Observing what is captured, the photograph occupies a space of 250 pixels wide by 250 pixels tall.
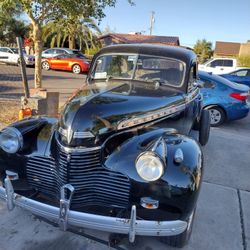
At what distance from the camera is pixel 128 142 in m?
2.67

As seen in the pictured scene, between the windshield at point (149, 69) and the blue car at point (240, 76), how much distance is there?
1122 cm

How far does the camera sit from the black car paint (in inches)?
92.9

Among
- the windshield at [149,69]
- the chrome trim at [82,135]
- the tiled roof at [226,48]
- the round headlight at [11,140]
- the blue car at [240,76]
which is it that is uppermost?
the tiled roof at [226,48]

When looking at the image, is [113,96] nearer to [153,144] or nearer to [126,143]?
[126,143]

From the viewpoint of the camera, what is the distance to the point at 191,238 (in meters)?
3.01

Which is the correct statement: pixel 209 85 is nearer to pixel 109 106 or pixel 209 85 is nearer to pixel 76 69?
pixel 109 106

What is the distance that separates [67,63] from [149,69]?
51.8 ft

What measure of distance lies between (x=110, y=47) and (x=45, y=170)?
7.71 feet

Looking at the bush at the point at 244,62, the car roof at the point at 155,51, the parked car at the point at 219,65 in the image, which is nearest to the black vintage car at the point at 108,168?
the car roof at the point at 155,51

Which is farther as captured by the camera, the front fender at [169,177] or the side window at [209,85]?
the side window at [209,85]

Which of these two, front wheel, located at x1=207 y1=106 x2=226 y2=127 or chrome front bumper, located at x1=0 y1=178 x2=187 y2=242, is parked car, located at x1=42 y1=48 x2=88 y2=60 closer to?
front wheel, located at x1=207 y1=106 x2=226 y2=127

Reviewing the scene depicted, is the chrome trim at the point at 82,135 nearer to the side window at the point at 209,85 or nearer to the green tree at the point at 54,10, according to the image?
the green tree at the point at 54,10

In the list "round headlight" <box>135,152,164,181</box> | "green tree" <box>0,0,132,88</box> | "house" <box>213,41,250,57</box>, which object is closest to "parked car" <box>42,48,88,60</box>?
"green tree" <box>0,0,132,88</box>

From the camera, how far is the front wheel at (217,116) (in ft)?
25.5
